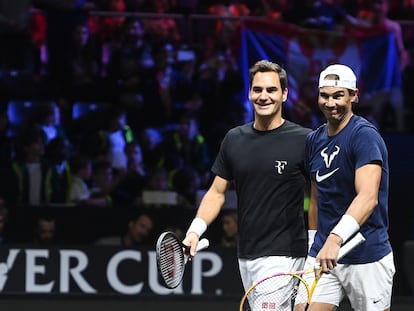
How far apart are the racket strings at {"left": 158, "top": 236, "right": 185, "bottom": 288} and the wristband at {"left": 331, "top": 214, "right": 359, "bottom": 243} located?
38.0 inches

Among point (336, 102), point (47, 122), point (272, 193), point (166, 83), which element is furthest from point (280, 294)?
point (166, 83)

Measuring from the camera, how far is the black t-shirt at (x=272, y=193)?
23.5ft

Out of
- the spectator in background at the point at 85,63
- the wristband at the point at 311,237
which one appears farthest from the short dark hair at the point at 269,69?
the spectator in background at the point at 85,63

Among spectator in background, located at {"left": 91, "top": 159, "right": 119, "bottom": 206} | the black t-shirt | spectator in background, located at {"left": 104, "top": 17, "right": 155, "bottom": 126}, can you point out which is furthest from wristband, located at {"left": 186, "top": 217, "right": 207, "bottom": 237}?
spectator in background, located at {"left": 104, "top": 17, "right": 155, "bottom": 126}

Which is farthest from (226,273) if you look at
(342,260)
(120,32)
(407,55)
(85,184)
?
(407,55)

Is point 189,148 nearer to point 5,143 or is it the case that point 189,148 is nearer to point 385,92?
point 5,143

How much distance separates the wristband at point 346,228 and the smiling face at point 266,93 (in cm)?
104

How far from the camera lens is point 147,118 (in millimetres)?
14953

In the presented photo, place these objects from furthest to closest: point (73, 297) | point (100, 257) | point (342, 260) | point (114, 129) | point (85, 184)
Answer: point (114, 129) → point (85, 184) → point (100, 257) → point (73, 297) → point (342, 260)

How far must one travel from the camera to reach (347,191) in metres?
6.68

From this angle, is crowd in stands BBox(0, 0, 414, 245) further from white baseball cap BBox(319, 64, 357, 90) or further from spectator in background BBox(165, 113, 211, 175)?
white baseball cap BBox(319, 64, 357, 90)

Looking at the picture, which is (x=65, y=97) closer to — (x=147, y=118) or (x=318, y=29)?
(x=147, y=118)

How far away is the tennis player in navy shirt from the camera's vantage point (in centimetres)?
663

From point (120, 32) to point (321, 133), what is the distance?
9.09m
